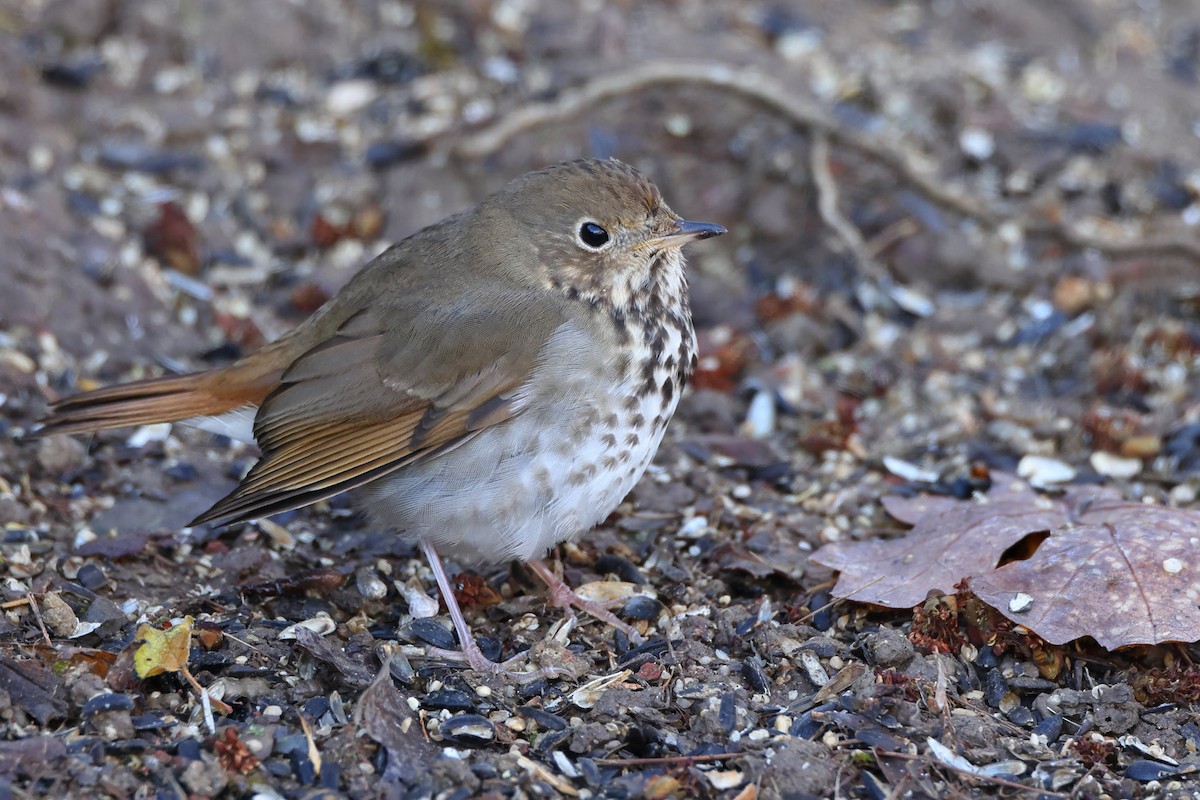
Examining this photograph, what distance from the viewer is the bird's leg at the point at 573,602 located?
438 cm

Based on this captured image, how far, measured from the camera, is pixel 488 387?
14.2 feet

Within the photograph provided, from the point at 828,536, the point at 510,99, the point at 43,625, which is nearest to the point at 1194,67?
the point at 510,99

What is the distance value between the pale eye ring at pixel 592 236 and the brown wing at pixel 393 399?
266mm

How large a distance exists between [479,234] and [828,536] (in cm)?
164

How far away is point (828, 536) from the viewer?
4902 millimetres

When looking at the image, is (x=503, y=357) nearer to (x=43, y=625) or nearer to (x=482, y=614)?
(x=482, y=614)

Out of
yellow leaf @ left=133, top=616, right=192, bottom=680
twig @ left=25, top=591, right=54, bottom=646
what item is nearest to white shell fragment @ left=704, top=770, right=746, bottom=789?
yellow leaf @ left=133, top=616, right=192, bottom=680

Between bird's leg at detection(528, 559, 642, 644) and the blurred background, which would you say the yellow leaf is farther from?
the blurred background

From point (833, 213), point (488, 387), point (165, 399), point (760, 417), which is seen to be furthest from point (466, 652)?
point (833, 213)

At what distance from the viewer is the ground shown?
3.76 m

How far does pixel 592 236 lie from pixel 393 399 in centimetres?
84

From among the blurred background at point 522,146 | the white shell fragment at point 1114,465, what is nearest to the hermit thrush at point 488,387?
the blurred background at point 522,146

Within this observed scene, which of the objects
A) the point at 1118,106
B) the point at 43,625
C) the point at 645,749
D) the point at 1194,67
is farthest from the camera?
the point at 1194,67

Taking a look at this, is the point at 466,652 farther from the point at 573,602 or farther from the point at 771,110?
the point at 771,110
